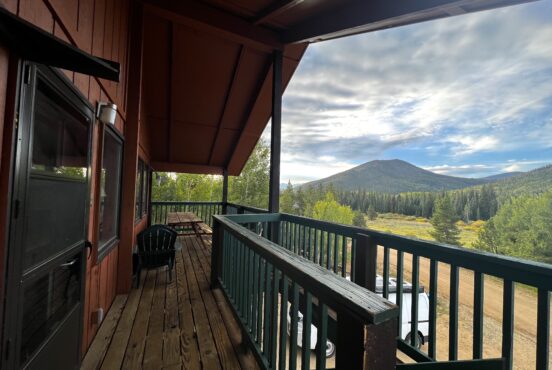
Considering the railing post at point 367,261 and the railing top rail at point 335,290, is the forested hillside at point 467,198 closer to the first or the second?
the railing post at point 367,261

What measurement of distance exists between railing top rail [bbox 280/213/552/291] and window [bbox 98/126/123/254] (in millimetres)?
2693

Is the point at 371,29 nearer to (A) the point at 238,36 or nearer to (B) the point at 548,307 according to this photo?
(A) the point at 238,36

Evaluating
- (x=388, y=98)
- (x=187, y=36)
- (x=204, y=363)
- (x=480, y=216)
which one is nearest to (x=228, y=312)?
(x=204, y=363)

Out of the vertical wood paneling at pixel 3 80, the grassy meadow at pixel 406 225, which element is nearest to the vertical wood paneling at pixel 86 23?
the vertical wood paneling at pixel 3 80

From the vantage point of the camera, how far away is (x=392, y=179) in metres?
65.8

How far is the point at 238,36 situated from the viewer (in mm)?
4191

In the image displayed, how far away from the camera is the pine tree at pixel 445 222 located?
40.8 meters

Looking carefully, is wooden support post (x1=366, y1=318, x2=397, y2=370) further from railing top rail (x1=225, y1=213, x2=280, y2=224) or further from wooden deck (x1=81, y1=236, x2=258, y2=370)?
railing top rail (x1=225, y1=213, x2=280, y2=224)

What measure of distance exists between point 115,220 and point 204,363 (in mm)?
2124

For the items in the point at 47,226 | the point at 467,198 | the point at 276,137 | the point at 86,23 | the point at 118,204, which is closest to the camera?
the point at 47,226

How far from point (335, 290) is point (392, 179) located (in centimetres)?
7130

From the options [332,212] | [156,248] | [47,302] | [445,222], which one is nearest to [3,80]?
[47,302]

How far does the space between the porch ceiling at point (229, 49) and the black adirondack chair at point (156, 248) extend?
10.2 feet

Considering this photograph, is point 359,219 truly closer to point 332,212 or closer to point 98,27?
point 332,212
